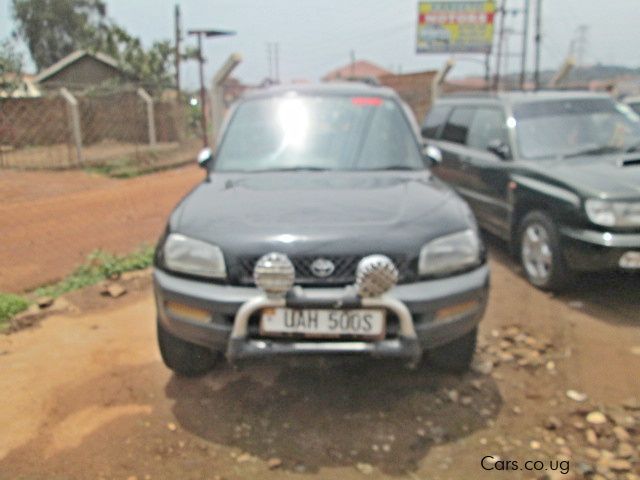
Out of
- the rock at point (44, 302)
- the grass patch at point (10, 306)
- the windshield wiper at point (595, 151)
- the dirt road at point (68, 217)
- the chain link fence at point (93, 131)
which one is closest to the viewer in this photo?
the grass patch at point (10, 306)

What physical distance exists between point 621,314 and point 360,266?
2728 mm

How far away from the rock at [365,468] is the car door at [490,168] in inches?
130

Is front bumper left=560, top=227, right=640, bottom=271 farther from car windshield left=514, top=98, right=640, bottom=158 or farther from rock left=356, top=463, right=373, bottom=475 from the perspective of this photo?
rock left=356, top=463, right=373, bottom=475

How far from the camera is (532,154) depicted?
4984 millimetres

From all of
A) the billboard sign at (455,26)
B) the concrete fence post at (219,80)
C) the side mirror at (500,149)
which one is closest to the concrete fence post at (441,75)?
the concrete fence post at (219,80)

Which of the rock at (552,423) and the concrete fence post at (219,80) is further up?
the concrete fence post at (219,80)

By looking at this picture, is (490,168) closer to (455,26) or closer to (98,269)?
(98,269)

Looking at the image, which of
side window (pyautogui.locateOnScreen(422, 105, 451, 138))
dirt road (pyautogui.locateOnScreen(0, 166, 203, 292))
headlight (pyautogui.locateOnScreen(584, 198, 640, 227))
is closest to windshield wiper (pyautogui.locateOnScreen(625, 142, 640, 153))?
headlight (pyautogui.locateOnScreen(584, 198, 640, 227))

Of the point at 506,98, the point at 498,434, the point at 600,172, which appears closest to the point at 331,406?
the point at 498,434

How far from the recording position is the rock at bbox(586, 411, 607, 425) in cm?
274

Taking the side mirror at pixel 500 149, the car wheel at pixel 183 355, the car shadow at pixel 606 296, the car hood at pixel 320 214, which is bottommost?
the car shadow at pixel 606 296

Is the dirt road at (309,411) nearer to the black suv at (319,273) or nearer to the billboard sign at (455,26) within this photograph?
the black suv at (319,273)

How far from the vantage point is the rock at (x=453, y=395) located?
9.68 feet

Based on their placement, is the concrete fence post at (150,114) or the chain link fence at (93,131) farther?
the concrete fence post at (150,114)
